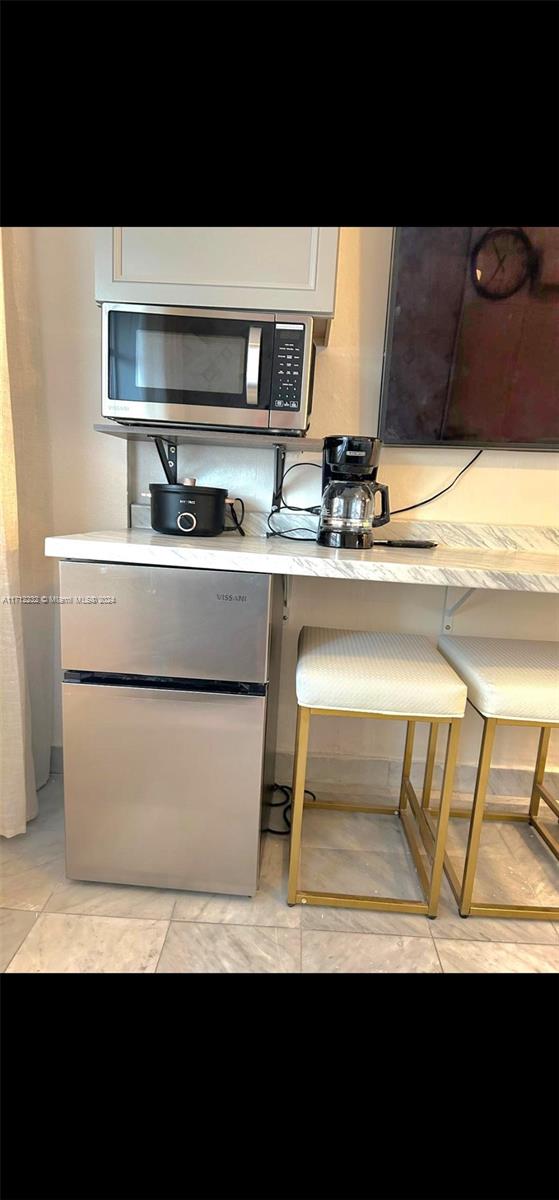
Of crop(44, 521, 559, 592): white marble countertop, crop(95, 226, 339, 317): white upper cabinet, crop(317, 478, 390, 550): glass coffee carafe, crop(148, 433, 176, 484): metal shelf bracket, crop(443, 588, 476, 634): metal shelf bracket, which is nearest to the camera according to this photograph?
crop(44, 521, 559, 592): white marble countertop

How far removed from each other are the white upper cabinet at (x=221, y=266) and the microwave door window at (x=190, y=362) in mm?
75

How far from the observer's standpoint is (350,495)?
138cm

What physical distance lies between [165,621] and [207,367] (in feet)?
1.98

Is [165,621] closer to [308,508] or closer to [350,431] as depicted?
[308,508]

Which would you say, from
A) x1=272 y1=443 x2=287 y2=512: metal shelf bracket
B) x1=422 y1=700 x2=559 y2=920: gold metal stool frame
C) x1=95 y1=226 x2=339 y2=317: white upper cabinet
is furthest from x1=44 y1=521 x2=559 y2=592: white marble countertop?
x1=95 y1=226 x2=339 y2=317: white upper cabinet

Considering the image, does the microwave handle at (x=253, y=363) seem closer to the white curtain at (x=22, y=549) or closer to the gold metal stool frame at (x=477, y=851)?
the white curtain at (x=22, y=549)

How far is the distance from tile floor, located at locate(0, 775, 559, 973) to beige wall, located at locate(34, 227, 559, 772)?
17.3 inches

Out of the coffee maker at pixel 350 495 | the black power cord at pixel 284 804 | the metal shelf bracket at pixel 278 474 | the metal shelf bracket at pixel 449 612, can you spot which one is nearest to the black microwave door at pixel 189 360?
the coffee maker at pixel 350 495

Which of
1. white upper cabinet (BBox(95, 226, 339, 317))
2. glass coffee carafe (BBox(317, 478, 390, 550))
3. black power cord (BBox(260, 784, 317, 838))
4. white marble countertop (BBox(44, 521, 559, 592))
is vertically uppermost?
white upper cabinet (BBox(95, 226, 339, 317))

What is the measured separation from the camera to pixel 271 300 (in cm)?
123

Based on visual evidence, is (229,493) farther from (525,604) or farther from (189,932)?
(189,932)

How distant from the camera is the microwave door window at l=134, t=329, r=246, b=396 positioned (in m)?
1.26

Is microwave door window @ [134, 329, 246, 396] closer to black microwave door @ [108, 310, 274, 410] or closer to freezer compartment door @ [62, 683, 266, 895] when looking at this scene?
black microwave door @ [108, 310, 274, 410]

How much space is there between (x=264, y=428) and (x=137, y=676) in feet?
2.12
